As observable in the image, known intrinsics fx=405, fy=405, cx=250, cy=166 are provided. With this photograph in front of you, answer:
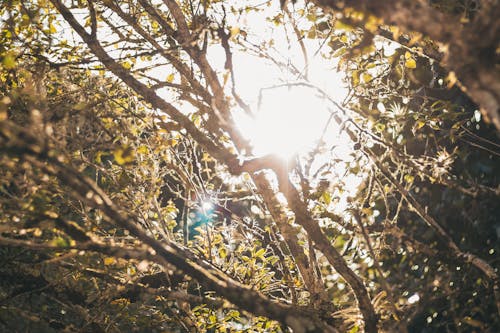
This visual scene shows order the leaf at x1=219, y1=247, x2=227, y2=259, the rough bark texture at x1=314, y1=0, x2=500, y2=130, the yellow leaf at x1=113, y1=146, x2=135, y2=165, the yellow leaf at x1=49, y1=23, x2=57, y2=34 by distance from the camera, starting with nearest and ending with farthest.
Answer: the rough bark texture at x1=314, y1=0, x2=500, y2=130 → the yellow leaf at x1=113, y1=146, x2=135, y2=165 → the leaf at x1=219, y1=247, x2=227, y2=259 → the yellow leaf at x1=49, y1=23, x2=57, y2=34

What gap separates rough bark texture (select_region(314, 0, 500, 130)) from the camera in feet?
5.12

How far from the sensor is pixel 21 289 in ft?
12.1

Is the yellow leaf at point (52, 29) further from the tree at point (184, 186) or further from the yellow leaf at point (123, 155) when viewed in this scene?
the yellow leaf at point (123, 155)

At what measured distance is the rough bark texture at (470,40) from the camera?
156 centimetres

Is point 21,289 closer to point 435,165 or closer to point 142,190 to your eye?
point 142,190

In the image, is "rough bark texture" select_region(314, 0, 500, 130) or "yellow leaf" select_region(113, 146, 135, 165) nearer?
"rough bark texture" select_region(314, 0, 500, 130)

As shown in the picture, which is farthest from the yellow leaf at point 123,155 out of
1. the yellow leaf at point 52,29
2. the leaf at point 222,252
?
the yellow leaf at point 52,29

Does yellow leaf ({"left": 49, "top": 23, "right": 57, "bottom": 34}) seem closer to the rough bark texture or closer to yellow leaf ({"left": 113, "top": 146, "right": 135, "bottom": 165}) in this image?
yellow leaf ({"left": 113, "top": 146, "right": 135, "bottom": 165})

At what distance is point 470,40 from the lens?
1598mm

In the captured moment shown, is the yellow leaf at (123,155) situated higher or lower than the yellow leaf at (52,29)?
lower

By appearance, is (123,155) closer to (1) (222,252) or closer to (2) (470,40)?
(2) (470,40)

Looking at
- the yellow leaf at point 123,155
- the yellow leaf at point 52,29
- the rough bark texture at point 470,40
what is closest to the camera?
the rough bark texture at point 470,40

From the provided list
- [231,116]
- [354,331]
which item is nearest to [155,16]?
[231,116]

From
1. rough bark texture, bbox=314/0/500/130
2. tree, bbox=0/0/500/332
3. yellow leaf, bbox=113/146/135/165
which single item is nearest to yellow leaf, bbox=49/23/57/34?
tree, bbox=0/0/500/332
